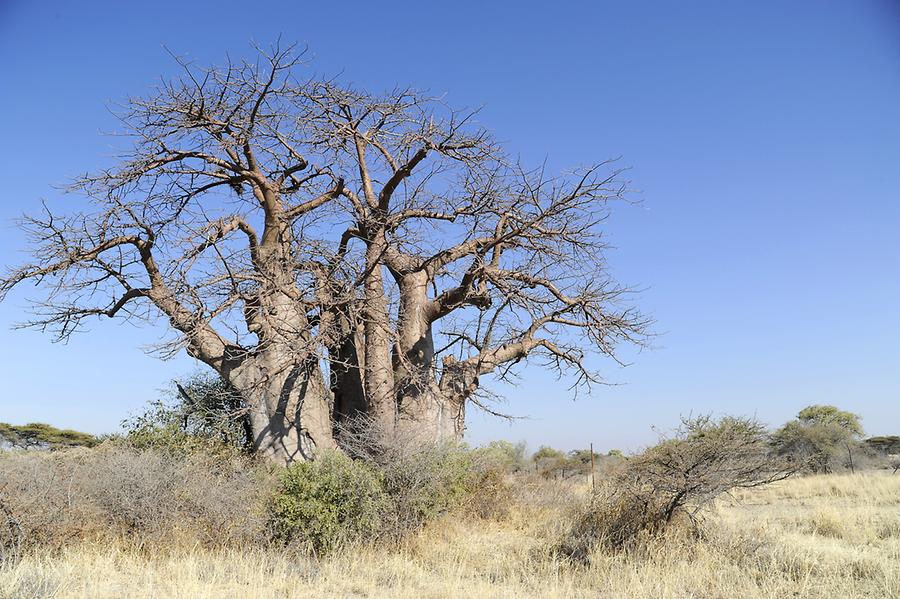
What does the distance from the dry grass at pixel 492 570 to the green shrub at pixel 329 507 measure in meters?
0.23

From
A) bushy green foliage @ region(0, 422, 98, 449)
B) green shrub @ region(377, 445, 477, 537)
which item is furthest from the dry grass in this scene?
bushy green foliage @ region(0, 422, 98, 449)

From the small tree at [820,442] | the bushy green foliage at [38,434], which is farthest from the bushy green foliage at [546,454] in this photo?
the bushy green foliage at [38,434]

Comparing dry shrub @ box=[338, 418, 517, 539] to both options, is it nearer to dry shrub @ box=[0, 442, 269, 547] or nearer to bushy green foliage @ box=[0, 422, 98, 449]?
dry shrub @ box=[0, 442, 269, 547]

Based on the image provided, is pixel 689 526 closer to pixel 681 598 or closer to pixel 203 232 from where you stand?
pixel 681 598

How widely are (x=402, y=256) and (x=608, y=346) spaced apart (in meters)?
Answer: 3.39

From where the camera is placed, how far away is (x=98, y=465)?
6.93m

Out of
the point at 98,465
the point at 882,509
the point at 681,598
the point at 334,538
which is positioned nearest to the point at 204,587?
the point at 334,538

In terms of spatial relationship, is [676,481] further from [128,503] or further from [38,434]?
[38,434]

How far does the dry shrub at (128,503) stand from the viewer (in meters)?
6.06

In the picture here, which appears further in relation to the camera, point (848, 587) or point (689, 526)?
point (689, 526)

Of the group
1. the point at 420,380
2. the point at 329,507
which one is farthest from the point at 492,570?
the point at 420,380

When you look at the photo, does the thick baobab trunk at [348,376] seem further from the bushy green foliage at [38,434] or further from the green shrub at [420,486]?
the bushy green foliage at [38,434]

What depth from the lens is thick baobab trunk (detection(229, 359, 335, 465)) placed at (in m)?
8.86

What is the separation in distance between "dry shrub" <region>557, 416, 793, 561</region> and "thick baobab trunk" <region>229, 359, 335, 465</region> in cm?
403
